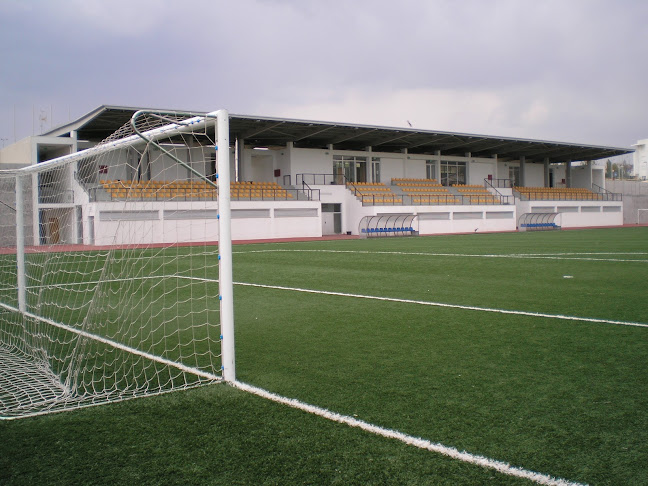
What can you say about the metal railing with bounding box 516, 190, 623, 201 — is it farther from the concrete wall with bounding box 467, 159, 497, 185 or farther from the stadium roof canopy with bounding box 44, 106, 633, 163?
the stadium roof canopy with bounding box 44, 106, 633, 163

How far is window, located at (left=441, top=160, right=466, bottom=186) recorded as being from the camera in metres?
42.4

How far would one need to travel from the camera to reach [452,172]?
141 ft

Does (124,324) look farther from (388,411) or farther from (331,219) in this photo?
(331,219)

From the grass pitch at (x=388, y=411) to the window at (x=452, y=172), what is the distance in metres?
36.2

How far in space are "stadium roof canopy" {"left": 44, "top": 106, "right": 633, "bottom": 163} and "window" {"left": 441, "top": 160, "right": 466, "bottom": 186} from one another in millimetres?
933

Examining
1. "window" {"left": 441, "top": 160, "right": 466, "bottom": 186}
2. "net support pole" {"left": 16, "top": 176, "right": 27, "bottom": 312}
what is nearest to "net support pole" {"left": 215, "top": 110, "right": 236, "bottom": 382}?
"net support pole" {"left": 16, "top": 176, "right": 27, "bottom": 312}

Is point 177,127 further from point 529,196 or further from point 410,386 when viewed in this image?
point 529,196

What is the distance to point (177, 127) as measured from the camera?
4730mm

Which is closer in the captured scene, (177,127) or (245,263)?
(177,127)

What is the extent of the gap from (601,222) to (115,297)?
43.5 m

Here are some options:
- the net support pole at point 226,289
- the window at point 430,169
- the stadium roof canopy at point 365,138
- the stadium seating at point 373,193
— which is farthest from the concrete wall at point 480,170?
the net support pole at point 226,289

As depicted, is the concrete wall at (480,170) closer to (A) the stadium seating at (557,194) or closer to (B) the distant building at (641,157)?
(A) the stadium seating at (557,194)

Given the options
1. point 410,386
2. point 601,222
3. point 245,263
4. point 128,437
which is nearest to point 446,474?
point 410,386

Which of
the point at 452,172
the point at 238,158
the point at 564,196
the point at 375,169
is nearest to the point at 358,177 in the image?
the point at 375,169
